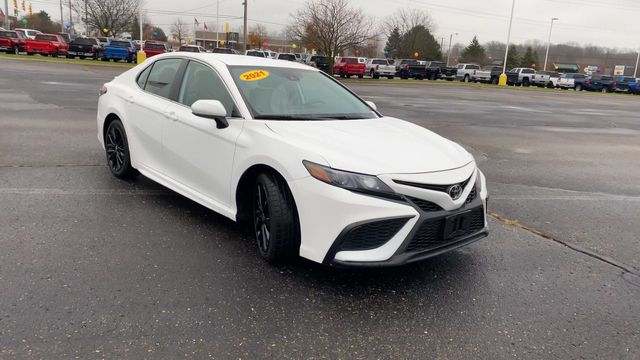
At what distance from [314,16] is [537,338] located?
4061 centimetres

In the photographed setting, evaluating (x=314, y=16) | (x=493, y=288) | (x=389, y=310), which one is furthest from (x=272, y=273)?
(x=314, y=16)

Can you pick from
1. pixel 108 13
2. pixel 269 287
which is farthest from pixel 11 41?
pixel 269 287

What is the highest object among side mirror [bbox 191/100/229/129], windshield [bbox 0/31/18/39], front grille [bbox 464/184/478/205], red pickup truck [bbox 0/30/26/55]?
windshield [bbox 0/31/18/39]

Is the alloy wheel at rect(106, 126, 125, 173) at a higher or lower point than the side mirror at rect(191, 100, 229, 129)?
lower

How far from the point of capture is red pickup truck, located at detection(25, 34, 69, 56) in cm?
4144

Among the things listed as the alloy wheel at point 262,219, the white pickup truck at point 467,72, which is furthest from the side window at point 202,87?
the white pickup truck at point 467,72

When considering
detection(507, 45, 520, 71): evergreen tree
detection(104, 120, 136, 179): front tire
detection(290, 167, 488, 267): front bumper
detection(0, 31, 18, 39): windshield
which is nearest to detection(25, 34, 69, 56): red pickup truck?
detection(0, 31, 18, 39): windshield

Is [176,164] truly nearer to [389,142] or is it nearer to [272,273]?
[272,273]

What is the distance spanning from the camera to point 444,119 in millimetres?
14711

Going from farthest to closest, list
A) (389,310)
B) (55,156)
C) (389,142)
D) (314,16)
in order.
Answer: (314,16) → (55,156) → (389,142) → (389,310)

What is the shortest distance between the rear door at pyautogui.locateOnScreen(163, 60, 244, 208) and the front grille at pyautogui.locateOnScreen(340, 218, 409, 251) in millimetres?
1243

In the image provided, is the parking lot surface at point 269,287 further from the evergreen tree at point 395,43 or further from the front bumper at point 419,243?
the evergreen tree at point 395,43

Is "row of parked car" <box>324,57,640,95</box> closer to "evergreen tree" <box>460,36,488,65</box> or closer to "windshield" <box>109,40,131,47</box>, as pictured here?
"windshield" <box>109,40,131,47</box>

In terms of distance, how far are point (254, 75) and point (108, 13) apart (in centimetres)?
7549
